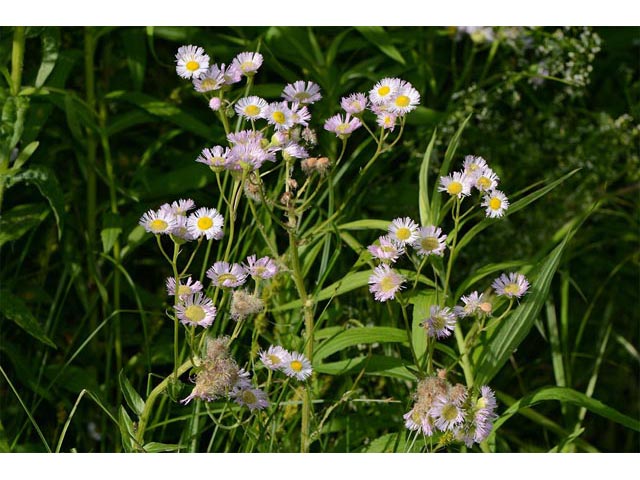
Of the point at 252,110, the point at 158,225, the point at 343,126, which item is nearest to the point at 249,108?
the point at 252,110

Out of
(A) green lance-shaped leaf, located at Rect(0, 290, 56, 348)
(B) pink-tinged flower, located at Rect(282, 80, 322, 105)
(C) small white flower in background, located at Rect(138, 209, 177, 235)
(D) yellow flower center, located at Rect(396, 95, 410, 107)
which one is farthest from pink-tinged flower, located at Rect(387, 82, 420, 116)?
(A) green lance-shaped leaf, located at Rect(0, 290, 56, 348)

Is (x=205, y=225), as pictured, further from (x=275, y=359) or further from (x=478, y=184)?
(x=478, y=184)

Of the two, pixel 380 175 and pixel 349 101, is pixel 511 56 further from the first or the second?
pixel 349 101

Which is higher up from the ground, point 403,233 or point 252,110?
point 252,110

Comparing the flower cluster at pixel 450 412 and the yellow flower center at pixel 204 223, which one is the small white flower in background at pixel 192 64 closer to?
the yellow flower center at pixel 204 223

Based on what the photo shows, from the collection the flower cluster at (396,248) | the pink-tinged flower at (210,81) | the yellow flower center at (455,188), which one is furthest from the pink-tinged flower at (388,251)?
the pink-tinged flower at (210,81)

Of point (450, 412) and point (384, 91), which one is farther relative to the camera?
point (384, 91)
